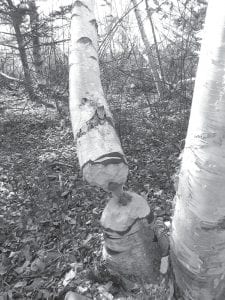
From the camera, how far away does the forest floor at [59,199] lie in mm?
1885

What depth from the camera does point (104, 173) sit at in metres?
1.04

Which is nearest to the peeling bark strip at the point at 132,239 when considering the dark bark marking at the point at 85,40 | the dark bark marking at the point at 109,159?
the dark bark marking at the point at 109,159

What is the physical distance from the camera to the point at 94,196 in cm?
292

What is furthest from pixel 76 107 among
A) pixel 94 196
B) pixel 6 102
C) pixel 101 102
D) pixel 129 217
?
pixel 6 102

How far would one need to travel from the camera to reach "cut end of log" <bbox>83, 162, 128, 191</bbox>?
103 centimetres

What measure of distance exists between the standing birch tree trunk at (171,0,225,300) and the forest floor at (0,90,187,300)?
14.5 inches

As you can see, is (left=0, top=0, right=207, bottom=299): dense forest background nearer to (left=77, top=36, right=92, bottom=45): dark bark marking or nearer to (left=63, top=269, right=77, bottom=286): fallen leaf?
(left=63, top=269, right=77, bottom=286): fallen leaf

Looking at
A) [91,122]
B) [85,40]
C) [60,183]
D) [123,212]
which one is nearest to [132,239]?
[123,212]

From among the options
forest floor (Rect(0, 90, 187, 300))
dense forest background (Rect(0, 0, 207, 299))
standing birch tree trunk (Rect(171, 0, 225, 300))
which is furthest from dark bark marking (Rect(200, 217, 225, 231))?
forest floor (Rect(0, 90, 187, 300))

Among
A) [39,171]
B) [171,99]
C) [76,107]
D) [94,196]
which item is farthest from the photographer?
[171,99]

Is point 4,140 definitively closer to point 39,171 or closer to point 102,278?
point 39,171

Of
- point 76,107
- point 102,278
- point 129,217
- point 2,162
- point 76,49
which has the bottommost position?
point 2,162

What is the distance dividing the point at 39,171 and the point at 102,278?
205cm

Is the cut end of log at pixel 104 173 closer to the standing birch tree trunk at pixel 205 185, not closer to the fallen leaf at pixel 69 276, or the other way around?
the standing birch tree trunk at pixel 205 185
